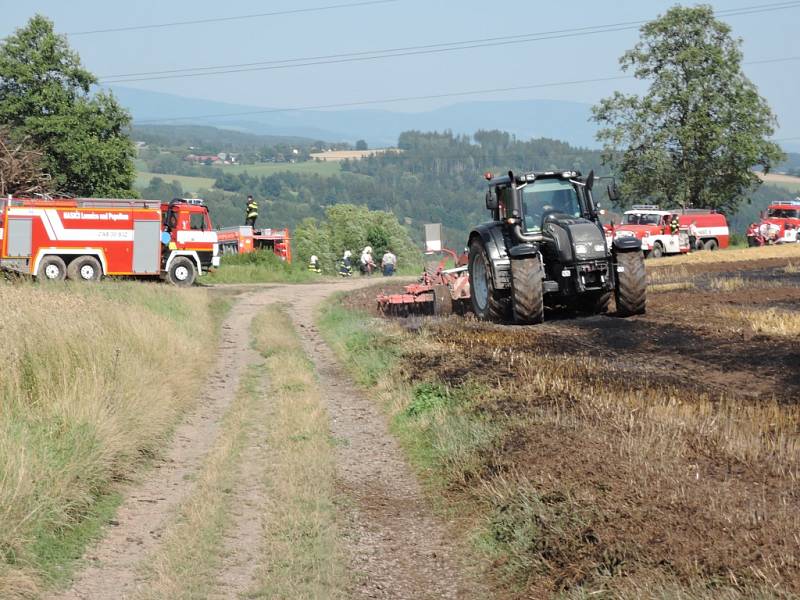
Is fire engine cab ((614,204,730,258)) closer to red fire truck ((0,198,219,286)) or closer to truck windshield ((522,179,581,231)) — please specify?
red fire truck ((0,198,219,286))

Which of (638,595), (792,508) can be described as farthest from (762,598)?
(792,508)

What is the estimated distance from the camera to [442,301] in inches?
814

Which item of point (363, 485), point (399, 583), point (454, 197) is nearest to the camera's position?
point (399, 583)

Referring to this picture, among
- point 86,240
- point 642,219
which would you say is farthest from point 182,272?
point 642,219

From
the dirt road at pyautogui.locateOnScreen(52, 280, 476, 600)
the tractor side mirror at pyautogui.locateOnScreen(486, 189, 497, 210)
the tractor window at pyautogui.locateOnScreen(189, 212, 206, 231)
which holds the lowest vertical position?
the dirt road at pyautogui.locateOnScreen(52, 280, 476, 600)

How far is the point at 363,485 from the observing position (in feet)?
28.5

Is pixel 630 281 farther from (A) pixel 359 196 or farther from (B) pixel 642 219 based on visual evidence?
(A) pixel 359 196

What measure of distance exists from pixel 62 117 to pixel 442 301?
3449 cm

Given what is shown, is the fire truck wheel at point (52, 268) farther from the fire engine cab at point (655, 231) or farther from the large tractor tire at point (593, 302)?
the fire engine cab at point (655, 231)

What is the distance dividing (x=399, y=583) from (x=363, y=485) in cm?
229

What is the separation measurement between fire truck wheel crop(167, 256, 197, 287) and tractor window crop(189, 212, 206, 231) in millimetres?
1539

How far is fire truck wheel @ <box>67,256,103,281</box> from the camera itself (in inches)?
1248

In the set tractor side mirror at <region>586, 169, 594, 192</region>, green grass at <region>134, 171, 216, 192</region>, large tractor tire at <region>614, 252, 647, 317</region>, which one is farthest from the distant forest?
large tractor tire at <region>614, 252, 647, 317</region>

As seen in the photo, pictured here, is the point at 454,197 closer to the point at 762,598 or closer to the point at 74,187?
the point at 74,187
